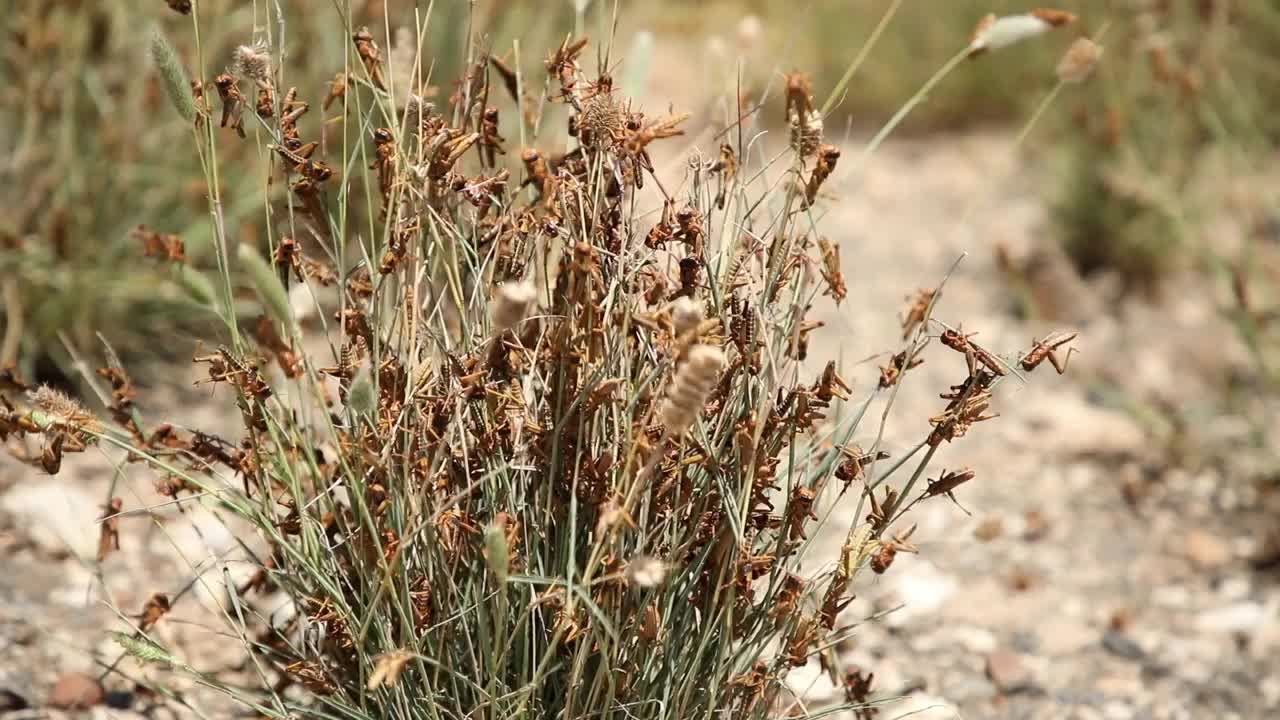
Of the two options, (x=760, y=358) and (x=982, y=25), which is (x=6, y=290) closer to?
(x=760, y=358)

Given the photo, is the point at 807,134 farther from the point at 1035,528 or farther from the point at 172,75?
the point at 1035,528

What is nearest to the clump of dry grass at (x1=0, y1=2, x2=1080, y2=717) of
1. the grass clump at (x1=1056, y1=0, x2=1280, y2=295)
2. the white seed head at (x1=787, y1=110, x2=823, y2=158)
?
the white seed head at (x1=787, y1=110, x2=823, y2=158)

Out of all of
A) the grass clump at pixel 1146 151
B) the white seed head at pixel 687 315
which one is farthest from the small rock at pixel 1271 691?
the grass clump at pixel 1146 151

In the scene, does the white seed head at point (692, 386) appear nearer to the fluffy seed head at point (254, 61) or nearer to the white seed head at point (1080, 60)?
the fluffy seed head at point (254, 61)

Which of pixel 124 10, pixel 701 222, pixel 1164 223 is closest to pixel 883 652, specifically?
pixel 701 222

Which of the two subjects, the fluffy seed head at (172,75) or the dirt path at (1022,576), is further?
the dirt path at (1022,576)

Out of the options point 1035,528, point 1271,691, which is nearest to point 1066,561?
point 1035,528
